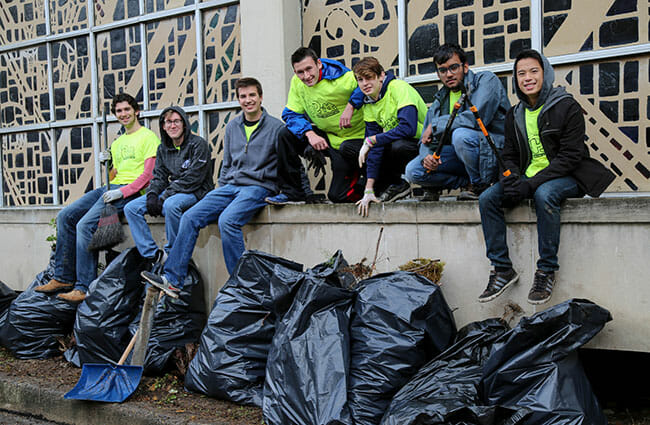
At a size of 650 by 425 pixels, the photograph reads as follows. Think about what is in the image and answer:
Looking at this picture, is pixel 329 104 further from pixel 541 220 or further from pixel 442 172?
pixel 541 220

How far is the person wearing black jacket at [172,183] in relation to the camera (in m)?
4.97

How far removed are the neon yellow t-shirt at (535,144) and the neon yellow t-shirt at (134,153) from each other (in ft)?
11.2

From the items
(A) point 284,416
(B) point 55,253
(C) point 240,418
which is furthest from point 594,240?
(B) point 55,253

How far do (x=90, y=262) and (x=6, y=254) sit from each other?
2.26 m

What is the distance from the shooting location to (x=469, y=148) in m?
3.96

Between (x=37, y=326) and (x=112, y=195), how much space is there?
1.30 m

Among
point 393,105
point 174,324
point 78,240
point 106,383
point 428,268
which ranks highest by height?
point 393,105

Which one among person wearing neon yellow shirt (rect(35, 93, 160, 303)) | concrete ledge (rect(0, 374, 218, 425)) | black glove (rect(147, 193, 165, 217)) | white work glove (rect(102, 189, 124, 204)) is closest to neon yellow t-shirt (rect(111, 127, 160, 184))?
person wearing neon yellow shirt (rect(35, 93, 160, 303))

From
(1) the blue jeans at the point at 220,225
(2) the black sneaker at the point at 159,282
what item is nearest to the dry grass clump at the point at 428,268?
(1) the blue jeans at the point at 220,225

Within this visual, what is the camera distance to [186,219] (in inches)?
185

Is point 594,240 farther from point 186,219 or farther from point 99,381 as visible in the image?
point 99,381

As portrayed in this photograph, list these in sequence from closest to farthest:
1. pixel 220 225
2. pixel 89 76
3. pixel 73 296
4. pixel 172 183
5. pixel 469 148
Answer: pixel 469 148, pixel 220 225, pixel 172 183, pixel 73 296, pixel 89 76

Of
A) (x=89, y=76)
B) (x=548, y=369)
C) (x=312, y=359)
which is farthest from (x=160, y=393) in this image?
(x=89, y=76)

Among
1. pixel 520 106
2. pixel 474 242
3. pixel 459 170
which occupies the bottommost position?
pixel 474 242
